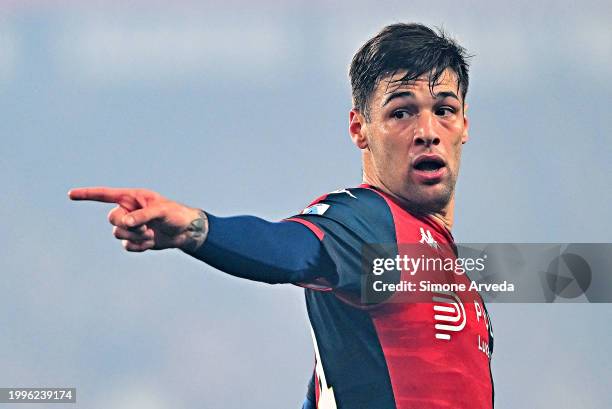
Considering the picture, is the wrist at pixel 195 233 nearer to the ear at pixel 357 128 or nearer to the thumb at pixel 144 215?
the thumb at pixel 144 215

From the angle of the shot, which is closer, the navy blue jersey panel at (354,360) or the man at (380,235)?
the man at (380,235)

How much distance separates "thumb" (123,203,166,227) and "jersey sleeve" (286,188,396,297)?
0.86 meters

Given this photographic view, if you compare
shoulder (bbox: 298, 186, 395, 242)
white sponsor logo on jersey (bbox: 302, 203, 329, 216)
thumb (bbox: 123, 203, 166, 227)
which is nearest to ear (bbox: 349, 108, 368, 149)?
shoulder (bbox: 298, 186, 395, 242)

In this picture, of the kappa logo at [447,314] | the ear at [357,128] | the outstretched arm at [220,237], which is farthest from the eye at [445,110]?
the outstretched arm at [220,237]

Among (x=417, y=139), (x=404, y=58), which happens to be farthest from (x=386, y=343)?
(x=404, y=58)

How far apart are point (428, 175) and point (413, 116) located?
310mm

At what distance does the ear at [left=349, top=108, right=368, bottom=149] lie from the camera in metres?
5.30

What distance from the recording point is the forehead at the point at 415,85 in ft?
16.5

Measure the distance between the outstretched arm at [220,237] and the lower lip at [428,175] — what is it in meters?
1.01

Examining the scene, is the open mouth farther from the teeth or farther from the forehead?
the forehead

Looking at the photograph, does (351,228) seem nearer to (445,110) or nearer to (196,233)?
(196,233)

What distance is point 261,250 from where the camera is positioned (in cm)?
386

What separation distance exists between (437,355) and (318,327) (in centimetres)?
59

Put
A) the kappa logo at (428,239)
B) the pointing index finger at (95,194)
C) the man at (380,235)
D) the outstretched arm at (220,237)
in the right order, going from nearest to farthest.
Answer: the pointing index finger at (95,194) → the outstretched arm at (220,237) → the man at (380,235) → the kappa logo at (428,239)
